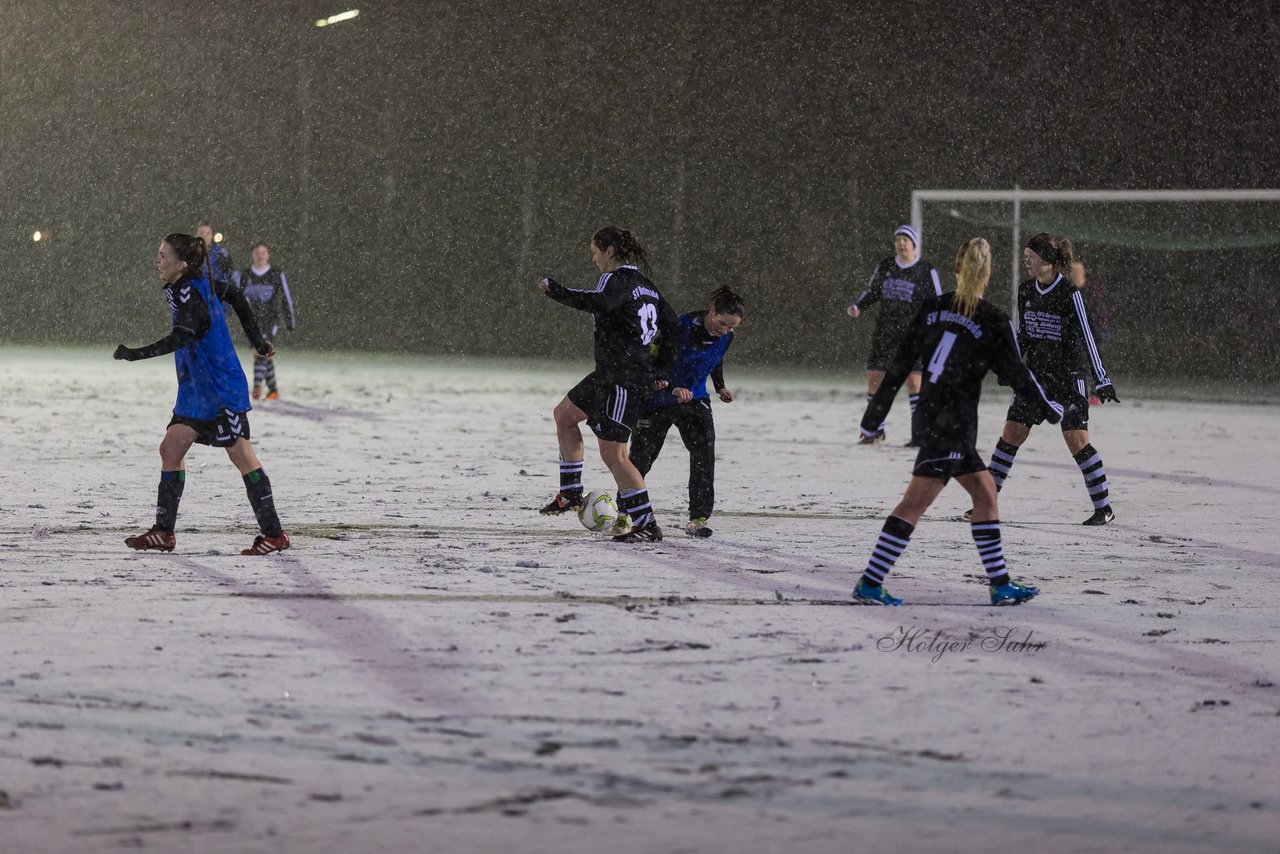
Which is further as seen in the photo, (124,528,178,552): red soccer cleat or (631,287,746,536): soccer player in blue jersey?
(631,287,746,536): soccer player in blue jersey

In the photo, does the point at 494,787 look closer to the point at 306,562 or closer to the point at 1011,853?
the point at 1011,853

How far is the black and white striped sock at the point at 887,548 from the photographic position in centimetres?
688

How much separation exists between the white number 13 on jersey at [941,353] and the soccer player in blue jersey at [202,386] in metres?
3.18

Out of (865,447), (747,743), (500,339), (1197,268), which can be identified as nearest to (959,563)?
(747,743)

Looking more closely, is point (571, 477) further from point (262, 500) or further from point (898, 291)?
point (898, 291)

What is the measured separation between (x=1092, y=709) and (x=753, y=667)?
1.15 meters

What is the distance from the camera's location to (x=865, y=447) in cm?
1441

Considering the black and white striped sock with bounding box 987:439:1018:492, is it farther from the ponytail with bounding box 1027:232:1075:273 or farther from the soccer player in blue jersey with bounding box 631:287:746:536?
the soccer player in blue jersey with bounding box 631:287:746:536

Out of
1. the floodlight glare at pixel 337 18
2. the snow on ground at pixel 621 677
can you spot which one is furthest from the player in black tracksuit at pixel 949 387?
the floodlight glare at pixel 337 18

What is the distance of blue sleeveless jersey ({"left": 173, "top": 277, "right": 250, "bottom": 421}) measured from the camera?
785cm

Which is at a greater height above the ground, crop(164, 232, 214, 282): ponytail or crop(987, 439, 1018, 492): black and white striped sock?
crop(164, 232, 214, 282): ponytail

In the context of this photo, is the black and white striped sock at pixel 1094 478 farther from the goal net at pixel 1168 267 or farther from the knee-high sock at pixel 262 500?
the goal net at pixel 1168 267

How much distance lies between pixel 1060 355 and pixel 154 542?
5229mm

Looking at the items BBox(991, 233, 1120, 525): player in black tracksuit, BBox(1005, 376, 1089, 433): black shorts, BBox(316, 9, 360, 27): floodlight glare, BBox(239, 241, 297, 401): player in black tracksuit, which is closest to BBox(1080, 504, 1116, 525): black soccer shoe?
BBox(991, 233, 1120, 525): player in black tracksuit
